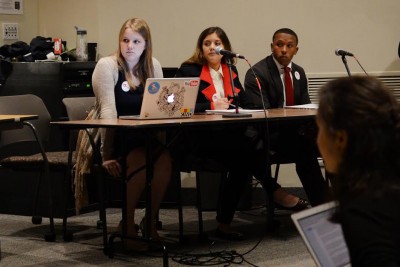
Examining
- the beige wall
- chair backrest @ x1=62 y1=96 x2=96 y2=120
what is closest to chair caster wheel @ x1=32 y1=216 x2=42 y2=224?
chair backrest @ x1=62 y1=96 x2=96 y2=120

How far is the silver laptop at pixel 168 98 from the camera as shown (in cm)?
364

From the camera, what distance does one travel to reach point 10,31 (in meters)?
6.25

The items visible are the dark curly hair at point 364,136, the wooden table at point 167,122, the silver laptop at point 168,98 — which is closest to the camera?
the dark curly hair at point 364,136

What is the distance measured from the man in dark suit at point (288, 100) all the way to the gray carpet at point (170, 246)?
39 cm

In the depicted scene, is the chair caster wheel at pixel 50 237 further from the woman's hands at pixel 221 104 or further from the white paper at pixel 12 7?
the white paper at pixel 12 7

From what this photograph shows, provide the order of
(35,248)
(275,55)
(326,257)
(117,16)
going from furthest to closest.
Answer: (117,16), (275,55), (35,248), (326,257)

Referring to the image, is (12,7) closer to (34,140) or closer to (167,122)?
(34,140)

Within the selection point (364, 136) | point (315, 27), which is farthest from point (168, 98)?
point (364, 136)

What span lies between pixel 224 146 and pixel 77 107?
942 mm

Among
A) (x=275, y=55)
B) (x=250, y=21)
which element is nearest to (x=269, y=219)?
(x=275, y=55)

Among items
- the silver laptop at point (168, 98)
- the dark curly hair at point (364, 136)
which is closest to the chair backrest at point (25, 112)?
the silver laptop at point (168, 98)

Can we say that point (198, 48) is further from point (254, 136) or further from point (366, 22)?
point (366, 22)

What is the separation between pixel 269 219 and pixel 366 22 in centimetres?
205

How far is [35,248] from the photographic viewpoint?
4230 mm
